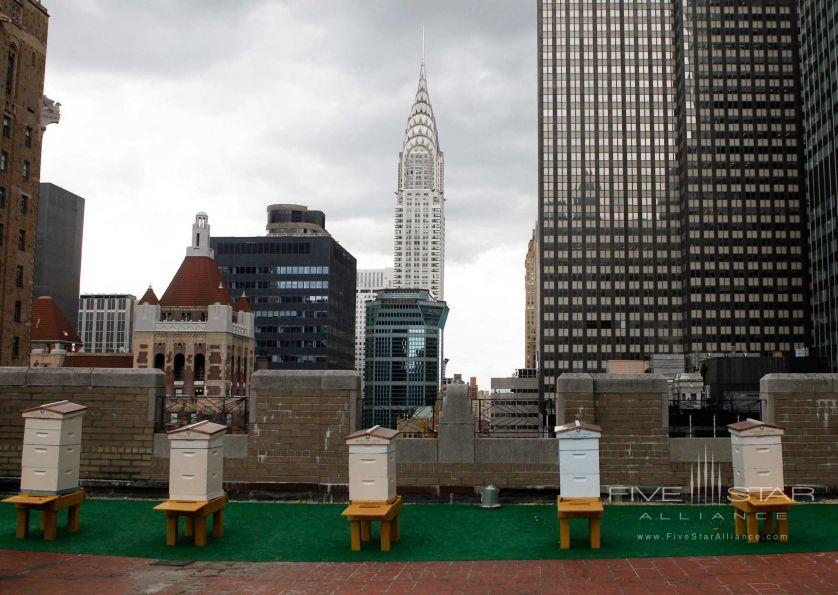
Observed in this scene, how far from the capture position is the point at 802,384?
1564 centimetres

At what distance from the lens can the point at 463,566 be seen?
10430 millimetres

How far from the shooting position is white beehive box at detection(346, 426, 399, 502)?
37.9ft

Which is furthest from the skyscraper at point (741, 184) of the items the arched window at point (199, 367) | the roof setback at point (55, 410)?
the roof setback at point (55, 410)

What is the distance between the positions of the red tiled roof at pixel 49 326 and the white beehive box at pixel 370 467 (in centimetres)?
9763

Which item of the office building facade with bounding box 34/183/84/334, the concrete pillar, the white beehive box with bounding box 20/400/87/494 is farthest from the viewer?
the office building facade with bounding box 34/183/84/334

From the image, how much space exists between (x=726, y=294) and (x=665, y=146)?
104 ft

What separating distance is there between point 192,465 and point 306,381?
14.8 feet

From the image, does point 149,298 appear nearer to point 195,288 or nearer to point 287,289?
point 195,288

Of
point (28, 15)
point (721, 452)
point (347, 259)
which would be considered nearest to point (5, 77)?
point (28, 15)

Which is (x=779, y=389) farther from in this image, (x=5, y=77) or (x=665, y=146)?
(x=665, y=146)

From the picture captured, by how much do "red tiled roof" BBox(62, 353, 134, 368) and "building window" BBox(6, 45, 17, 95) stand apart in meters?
45.2

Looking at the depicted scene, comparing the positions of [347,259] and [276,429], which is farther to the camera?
[347,259]

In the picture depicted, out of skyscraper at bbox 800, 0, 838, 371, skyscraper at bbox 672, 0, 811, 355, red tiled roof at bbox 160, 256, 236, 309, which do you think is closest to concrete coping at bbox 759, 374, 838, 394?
red tiled roof at bbox 160, 256, 236, 309

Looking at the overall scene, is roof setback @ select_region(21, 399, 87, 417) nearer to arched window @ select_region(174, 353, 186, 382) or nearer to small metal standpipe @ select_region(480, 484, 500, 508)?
small metal standpipe @ select_region(480, 484, 500, 508)
